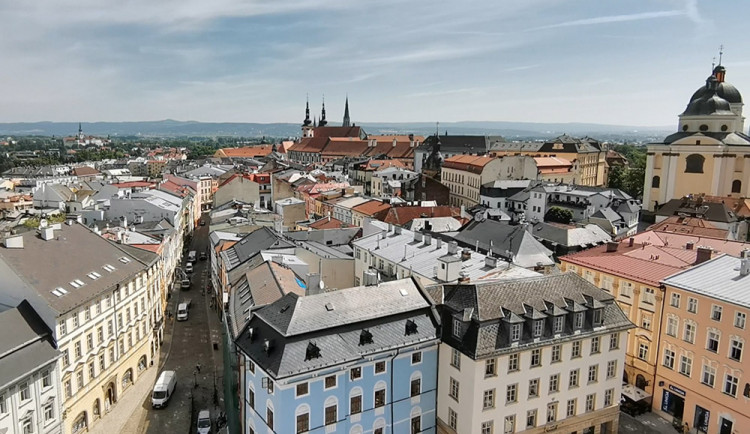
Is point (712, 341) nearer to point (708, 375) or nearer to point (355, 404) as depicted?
point (708, 375)

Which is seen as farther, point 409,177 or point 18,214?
point 409,177

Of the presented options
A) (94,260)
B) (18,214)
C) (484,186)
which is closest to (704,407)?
(94,260)

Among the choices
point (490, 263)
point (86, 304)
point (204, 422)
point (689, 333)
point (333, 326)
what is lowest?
point (204, 422)

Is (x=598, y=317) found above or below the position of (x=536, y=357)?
above

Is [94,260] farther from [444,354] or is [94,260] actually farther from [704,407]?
[704,407]

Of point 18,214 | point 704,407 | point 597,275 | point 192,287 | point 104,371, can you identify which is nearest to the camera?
point 704,407

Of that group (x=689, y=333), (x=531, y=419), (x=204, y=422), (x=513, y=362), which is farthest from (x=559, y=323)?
(x=204, y=422)

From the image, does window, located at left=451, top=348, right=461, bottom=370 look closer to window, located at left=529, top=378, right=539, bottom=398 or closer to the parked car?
window, located at left=529, top=378, right=539, bottom=398
